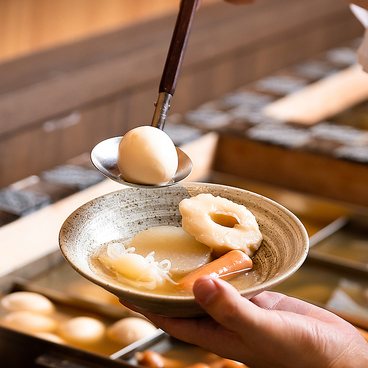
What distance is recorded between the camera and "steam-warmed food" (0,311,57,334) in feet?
6.28

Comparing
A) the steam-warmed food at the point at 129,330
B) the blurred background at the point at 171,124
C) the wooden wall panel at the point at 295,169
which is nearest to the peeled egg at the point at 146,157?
the blurred background at the point at 171,124

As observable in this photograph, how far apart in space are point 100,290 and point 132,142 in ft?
3.50

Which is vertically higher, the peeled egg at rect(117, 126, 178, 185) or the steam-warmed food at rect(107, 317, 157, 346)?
the peeled egg at rect(117, 126, 178, 185)

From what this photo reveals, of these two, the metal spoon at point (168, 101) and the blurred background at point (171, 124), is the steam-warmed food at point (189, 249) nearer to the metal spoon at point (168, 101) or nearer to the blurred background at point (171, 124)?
the metal spoon at point (168, 101)

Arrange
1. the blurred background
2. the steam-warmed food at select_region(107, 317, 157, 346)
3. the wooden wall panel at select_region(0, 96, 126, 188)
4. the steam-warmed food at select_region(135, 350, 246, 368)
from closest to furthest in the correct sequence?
the steam-warmed food at select_region(135, 350, 246, 368) < the steam-warmed food at select_region(107, 317, 157, 346) < the blurred background < the wooden wall panel at select_region(0, 96, 126, 188)

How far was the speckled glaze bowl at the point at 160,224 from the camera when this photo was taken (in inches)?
43.4

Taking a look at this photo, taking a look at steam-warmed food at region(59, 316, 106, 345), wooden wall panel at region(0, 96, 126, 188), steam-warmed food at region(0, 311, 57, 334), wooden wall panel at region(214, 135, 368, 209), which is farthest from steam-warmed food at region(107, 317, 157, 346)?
wooden wall panel at region(0, 96, 126, 188)

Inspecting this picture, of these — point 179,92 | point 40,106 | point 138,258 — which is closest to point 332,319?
point 138,258

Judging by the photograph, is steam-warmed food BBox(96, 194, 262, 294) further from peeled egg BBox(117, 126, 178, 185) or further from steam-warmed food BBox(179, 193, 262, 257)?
peeled egg BBox(117, 126, 178, 185)

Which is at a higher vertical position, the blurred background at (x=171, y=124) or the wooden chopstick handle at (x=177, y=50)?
the wooden chopstick handle at (x=177, y=50)

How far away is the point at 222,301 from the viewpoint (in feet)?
3.40

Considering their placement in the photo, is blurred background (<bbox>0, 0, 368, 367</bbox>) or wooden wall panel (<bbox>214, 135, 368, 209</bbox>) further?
wooden wall panel (<bbox>214, 135, 368, 209</bbox>)

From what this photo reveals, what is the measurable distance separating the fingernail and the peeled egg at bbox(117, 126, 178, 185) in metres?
0.37

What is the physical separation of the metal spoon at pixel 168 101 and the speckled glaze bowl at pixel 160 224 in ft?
0.27
